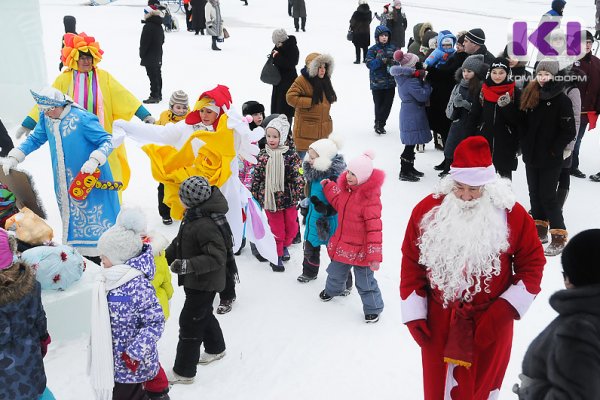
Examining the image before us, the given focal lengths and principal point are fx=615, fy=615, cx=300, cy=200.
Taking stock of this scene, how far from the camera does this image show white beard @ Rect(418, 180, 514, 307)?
3.15 m

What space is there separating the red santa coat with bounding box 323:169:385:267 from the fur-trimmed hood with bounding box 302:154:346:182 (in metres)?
0.25

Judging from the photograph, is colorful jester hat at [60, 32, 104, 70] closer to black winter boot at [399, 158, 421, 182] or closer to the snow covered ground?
the snow covered ground

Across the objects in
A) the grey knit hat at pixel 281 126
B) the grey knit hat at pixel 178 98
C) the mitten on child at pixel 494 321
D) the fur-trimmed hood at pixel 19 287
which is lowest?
the mitten on child at pixel 494 321

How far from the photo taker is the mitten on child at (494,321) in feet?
10.4

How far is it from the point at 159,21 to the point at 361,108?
439 centimetres

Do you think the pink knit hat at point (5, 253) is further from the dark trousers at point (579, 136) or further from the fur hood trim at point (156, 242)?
the dark trousers at point (579, 136)

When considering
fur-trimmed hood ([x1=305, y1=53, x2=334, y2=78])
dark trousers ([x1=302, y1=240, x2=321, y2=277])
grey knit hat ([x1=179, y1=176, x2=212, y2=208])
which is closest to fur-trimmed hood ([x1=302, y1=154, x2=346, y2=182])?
dark trousers ([x1=302, y1=240, x2=321, y2=277])

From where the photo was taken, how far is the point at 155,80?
40.3 feet

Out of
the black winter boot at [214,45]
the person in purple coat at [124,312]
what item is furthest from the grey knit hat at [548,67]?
the black winter boot at [214,45]

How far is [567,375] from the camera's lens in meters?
2.32

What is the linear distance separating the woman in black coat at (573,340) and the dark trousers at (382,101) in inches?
309

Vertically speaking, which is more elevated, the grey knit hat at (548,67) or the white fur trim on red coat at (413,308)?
the grey knit hat at (548,67)

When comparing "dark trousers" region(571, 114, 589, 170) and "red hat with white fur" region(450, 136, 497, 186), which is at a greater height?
"red hat with white fur" region(450, 136, 497, 186)

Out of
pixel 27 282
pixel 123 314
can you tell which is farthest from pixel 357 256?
pixel 27 282
